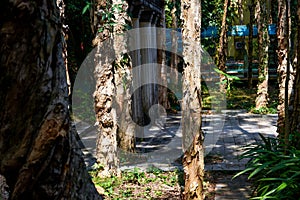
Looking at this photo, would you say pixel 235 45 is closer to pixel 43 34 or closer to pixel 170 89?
pixel 170 89

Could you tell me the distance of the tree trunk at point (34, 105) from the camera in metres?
1.05

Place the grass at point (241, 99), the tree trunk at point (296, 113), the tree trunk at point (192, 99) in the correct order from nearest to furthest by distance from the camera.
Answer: the tree trunk at point (192, 99) → the tree trunk at point (296, 113) → the grass at point (241, 99)

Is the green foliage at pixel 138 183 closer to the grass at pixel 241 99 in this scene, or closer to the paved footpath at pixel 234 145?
the paved footpath at pixel 234 145

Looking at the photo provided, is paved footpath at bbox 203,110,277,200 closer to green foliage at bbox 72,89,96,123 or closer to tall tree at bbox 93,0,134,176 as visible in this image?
tall tree at bbox 93,0,134,176

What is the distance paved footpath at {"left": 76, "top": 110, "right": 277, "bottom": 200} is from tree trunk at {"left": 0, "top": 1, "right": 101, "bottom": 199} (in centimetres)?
480

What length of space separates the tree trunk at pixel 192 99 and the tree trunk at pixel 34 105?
3897 millimetres

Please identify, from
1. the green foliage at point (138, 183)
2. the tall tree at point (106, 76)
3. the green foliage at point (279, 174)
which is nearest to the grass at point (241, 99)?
the green foliage at point (138, 183)

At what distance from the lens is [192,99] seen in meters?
5.11

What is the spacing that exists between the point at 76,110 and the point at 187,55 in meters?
9.40

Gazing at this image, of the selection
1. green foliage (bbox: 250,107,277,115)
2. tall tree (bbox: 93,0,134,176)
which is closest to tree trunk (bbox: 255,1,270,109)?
green foliage (bbox: 250,107,277,115)

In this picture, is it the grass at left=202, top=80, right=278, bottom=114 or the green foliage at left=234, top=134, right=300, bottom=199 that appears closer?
the green foliage at left=234, top=134, right=300, bottom=199

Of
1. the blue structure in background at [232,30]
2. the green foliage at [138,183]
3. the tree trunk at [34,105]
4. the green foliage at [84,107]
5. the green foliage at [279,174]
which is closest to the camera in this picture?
the tree trunk at [34,105]

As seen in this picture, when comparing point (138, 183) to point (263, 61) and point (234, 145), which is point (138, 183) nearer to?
point (234, 145)

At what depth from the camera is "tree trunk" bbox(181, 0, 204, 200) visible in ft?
16.4
